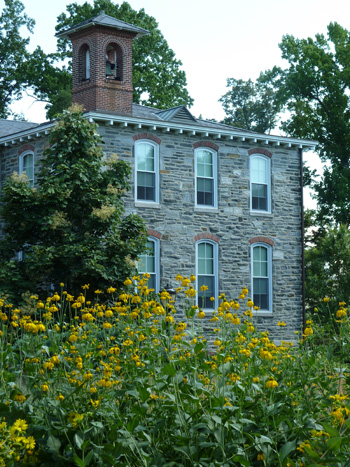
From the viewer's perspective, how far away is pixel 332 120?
129 feet

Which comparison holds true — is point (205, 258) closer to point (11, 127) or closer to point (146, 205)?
point (146, 205)

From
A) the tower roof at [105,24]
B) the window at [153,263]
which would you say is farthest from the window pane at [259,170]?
the tower roof at [105,24]

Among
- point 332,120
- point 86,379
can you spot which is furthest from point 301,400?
point 332,120

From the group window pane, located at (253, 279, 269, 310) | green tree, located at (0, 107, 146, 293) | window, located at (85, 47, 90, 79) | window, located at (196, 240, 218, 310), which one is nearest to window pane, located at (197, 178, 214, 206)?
Result: window, located at (196, 240, 218, 310)

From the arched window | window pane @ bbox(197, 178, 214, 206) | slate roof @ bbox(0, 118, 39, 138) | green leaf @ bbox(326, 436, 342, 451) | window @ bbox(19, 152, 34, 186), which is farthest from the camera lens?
slate roof @ bbox(0, 118, 39, 138)

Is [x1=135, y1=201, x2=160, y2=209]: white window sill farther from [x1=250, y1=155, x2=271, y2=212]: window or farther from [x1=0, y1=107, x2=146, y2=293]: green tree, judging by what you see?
[x1=250, y1=155, x2=271, y2=212]: window

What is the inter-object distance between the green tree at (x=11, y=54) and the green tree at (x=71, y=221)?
22.3 m

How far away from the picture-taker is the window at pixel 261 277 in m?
26.7

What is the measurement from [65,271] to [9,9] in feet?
A: 91.2

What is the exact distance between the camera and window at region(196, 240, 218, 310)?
25500 mm

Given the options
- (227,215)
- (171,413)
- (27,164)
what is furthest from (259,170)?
(171,413)

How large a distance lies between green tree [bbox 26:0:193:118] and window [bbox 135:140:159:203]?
49.4 feet

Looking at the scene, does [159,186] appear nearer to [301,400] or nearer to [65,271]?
[65,271]

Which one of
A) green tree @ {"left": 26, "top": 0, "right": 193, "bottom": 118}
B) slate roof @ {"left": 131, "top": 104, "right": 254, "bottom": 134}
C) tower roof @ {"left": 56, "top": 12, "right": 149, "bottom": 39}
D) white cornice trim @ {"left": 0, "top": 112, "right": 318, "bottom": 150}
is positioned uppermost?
green tree @ {"left": 26, "top": 0, "right": 193, "bottom": 118}
